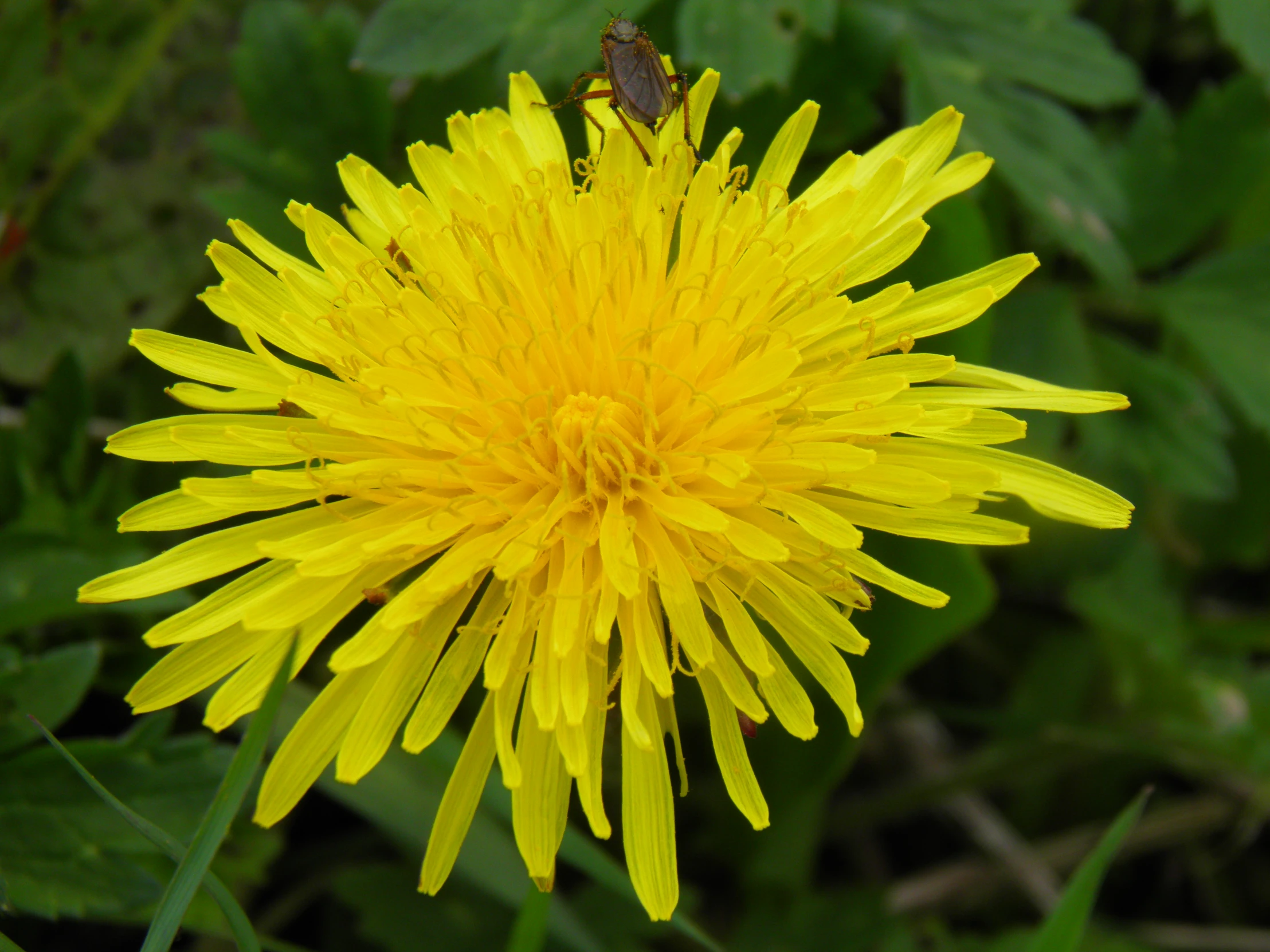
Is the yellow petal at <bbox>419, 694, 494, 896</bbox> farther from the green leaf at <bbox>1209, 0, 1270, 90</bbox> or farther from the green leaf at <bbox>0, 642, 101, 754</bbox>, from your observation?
the green leaf at <bbox>1209, 0, 1270, 90</bbox>

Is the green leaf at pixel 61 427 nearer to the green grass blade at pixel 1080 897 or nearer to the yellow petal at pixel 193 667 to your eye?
the yellow petal at pixel 193 667

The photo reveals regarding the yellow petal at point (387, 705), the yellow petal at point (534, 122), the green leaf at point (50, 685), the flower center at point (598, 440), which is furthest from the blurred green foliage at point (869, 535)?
the flower center at point (598, 440)

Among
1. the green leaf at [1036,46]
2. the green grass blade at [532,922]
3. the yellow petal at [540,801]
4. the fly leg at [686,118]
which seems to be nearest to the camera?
the yellow petal at [540,801]

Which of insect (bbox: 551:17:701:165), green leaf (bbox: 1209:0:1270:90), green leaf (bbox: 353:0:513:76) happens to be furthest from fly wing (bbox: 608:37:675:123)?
green leaf (bbox: 1209:0:1270:90)

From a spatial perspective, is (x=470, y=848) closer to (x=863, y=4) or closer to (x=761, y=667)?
(x=761, y=667)

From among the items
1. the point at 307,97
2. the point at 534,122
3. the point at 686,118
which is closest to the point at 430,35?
the point at 307,97

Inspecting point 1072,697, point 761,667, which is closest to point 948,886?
point 1072,697
